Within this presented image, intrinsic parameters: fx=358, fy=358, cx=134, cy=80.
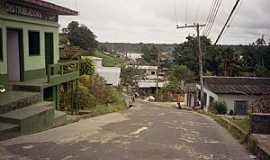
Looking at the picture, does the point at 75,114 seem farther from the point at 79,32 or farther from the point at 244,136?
the point at 79,32

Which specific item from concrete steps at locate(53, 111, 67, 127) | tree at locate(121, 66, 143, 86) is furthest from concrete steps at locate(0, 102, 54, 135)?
tree at locate(121, 66, 143, 86)

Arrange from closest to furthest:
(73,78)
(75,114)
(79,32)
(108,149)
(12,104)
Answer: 1. (108,149)
2. (12,104)
3. (75,114)
4. (73,78)
5. (79,32)

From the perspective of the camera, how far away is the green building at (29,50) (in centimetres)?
1382

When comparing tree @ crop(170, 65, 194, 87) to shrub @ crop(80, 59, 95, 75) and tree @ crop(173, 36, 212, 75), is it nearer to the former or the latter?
tree @ crop(173, 36, 212, 75)

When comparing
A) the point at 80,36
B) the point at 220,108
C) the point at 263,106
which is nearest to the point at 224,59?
the point at 80,36

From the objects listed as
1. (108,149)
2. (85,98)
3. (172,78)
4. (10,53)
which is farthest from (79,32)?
(108,149)

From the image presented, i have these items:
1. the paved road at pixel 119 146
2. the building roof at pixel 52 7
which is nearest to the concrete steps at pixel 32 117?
the paved road at pixel 119 146

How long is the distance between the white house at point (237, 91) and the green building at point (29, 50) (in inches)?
663

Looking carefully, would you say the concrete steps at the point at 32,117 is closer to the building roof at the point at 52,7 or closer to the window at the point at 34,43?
the building roof at the point at 52,7

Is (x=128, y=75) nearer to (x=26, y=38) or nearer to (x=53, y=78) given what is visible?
(x=53, y=78)

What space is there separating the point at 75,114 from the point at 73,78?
108 inches

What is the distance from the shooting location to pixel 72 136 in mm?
9711

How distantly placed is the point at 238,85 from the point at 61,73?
22.8 metres

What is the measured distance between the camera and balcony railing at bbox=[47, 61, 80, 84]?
53.3 ft
